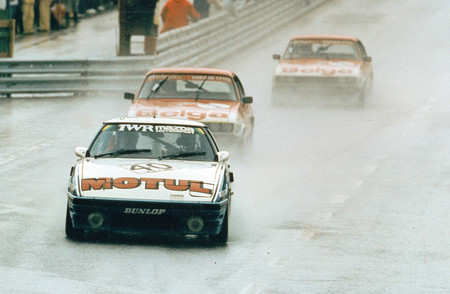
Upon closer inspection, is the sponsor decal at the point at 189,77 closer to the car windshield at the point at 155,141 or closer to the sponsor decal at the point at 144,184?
the car windshield at the point at 155,141

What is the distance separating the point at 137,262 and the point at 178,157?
186cm

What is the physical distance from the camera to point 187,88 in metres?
16.4

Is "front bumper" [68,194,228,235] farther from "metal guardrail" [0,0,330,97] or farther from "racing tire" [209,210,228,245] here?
"metal guardrail" [0,0,330,97]

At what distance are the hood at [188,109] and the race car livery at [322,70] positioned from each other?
265 inches

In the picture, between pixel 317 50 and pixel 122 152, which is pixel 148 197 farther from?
pixel 317 50

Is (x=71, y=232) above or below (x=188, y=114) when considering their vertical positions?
above

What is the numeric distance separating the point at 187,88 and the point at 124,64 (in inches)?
309

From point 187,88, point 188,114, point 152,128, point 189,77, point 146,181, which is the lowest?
point 188,114

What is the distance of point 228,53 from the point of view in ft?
99.3

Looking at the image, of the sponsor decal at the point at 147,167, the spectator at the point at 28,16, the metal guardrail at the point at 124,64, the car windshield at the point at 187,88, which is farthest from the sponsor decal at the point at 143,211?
the spectator at the point at 28,16

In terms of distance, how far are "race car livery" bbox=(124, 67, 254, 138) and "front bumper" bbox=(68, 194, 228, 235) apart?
19.1ft

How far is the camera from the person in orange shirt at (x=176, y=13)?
27.0 meters

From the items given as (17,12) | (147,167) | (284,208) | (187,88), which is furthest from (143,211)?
(17,12)

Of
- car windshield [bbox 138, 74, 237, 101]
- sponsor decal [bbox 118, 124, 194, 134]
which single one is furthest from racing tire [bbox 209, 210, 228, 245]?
car windshield [bbox 138, 74, 237, 101]
